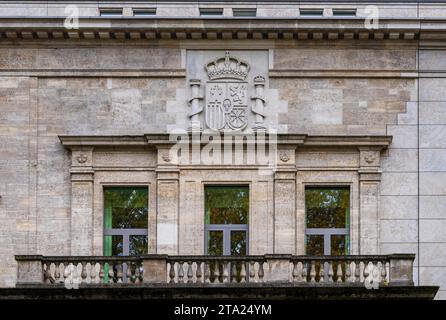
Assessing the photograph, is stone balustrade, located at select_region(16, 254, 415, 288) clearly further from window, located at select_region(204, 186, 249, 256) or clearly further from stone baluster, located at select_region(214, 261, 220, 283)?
window, located at select_region(204, 186, 249, 256)

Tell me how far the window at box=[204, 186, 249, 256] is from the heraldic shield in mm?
1582

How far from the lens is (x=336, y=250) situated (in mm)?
33125

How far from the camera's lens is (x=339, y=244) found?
33156 millimetres

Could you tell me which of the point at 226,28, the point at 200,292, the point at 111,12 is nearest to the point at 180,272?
the point at 200,292

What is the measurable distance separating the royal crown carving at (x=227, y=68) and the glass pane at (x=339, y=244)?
4.58 meters

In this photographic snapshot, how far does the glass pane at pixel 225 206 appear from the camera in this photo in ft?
109

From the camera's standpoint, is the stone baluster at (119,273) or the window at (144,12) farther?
the window at (144,12)

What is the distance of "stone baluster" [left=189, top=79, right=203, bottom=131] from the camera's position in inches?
1308

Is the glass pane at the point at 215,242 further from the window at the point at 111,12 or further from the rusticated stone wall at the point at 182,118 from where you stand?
the window at the point at 111,12

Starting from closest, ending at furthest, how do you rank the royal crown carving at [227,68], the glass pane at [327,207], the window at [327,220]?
the window at [327,220], the glass pane at [327,207], the royal crown carving at [227,68]

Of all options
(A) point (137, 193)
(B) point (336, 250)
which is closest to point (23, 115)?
(A) point (137, 193)

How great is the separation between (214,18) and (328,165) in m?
4.57

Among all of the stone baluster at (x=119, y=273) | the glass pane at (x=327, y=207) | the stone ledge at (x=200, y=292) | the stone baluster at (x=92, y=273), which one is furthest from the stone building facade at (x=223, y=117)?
the stone ledge at (x=200, y=292)

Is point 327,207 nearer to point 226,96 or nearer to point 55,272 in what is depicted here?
point 226,96
